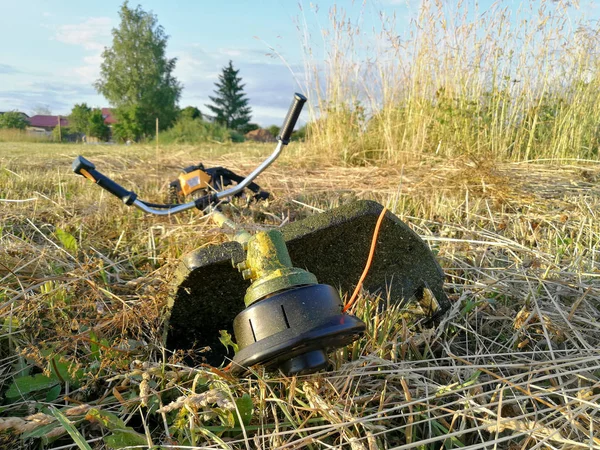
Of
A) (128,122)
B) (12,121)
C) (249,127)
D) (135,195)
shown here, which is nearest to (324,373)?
(135,195)

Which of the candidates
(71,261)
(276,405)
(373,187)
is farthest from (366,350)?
(373,187)

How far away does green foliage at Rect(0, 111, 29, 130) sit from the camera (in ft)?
69.7

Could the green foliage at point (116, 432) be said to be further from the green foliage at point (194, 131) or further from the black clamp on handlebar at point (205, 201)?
the green foliage at point (194, 131)

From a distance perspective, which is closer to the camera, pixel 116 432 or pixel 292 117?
pixel 116 432

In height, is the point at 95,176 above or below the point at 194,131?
below

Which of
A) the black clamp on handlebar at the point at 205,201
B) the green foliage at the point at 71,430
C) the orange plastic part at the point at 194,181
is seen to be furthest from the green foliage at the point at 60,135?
the green foliage at the point at 71,430

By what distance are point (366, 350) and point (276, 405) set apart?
308 millimetres

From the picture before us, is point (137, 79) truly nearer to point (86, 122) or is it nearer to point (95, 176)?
point (86, 122)

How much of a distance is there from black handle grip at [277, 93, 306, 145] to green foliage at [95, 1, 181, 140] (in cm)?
3733

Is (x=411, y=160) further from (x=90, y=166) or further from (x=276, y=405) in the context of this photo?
(x=276, y=405)

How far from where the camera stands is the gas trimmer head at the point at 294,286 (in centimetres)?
91

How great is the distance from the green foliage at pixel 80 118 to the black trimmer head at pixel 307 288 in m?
46.6

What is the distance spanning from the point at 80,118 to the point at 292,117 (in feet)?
155

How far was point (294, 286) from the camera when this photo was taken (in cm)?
97
